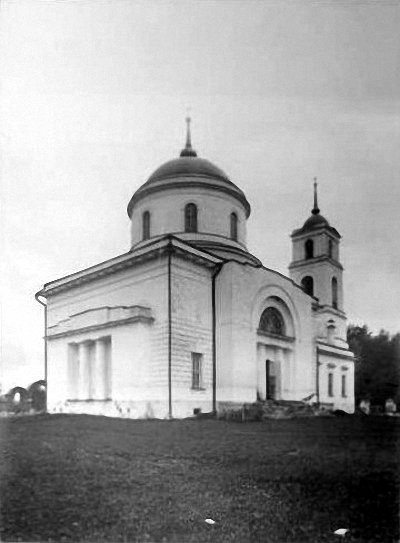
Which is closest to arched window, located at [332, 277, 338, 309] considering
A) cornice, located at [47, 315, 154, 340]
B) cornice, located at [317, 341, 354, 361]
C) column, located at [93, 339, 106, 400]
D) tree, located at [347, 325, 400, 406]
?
tree, located at [347, 325, 400, 406]

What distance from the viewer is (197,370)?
491cm

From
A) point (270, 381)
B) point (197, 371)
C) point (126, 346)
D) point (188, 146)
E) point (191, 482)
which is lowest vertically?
point (191, 482)

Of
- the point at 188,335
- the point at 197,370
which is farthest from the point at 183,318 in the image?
the point at 197,370

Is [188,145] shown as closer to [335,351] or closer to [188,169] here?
[188,169]

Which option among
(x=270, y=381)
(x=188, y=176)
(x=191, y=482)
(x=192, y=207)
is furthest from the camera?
(x=192, y=207)

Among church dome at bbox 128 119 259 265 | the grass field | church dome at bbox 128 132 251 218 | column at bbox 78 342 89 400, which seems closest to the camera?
the grass field

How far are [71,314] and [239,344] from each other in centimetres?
164

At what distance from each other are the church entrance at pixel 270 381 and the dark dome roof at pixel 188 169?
6.59 ft

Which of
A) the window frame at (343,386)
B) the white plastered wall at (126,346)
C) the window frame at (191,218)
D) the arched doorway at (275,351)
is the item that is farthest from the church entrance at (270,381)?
the window frame at (191,218)

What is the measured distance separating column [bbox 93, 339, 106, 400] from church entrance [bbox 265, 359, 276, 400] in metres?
1.64

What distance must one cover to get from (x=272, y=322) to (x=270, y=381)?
87cm

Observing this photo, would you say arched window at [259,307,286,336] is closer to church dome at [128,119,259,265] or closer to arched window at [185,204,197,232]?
church dome at [128,119,259,265]

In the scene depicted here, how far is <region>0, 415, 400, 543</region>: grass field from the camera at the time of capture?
3.46 metres

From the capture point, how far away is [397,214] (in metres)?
4.17
